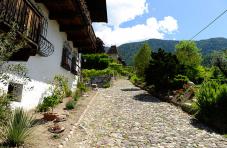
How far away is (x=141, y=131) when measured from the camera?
36.2 ft

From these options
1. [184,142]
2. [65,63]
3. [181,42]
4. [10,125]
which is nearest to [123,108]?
[65,63]

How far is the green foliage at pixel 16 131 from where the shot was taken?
7309 millimetres

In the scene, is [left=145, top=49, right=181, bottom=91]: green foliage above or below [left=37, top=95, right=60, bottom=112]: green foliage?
above

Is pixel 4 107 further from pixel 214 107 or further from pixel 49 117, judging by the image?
pixel 214 107

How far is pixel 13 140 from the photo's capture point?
730 centimetres

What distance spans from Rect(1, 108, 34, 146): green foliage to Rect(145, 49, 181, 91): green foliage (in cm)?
1470

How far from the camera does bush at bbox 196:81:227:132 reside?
40.3 feet

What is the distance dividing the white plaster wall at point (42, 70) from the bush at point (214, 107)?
260 inches

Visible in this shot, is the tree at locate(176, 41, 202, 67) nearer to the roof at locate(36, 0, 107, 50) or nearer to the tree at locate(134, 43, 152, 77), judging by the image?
the tree at locate(134, 43, 152, 77)

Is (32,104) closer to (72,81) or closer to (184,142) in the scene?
(184,142)

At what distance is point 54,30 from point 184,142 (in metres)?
7.66

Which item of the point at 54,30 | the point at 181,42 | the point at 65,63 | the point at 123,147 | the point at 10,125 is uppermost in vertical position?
the point at 181,42

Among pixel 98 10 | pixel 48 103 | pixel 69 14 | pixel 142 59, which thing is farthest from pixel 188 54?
pixel 48 103

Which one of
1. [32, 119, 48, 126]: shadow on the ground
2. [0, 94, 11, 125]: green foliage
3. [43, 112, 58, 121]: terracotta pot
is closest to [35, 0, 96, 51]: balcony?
[43, 112, 58, 121]: terracotta pot
